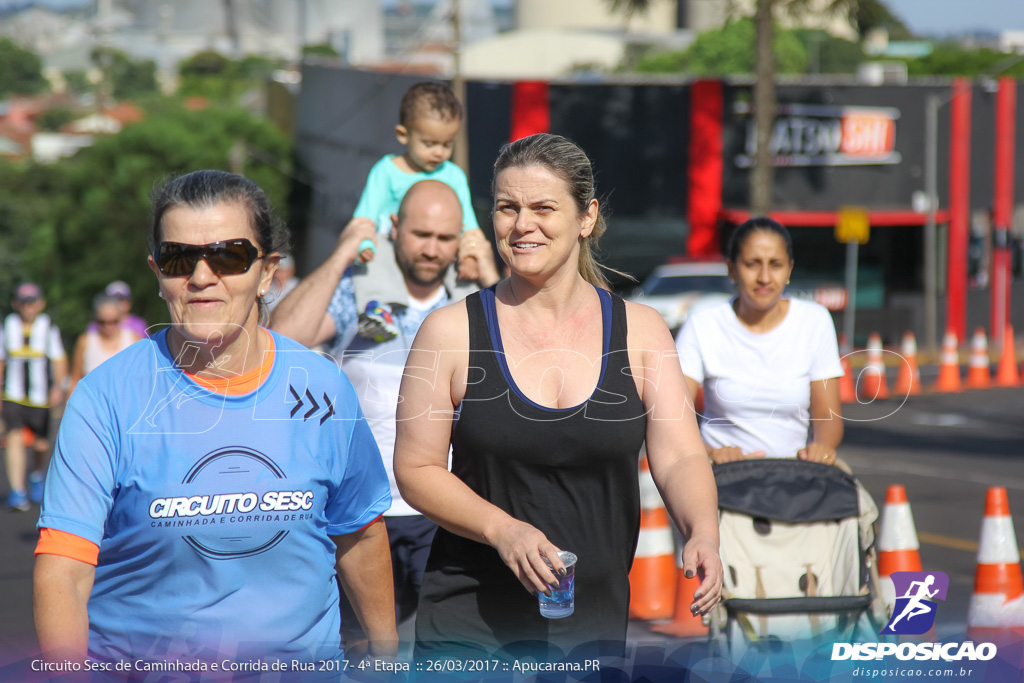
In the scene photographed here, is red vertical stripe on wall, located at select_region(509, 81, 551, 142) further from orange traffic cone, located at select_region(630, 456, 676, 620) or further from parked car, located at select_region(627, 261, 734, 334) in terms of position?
orange traffic cone, located at select_region(630, 456, 676, 620)

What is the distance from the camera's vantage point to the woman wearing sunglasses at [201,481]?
97.3 inches

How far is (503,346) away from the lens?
9.70ft

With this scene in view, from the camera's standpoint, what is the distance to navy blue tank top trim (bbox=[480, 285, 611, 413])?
2855mm

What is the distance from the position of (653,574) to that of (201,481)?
4.42 metres

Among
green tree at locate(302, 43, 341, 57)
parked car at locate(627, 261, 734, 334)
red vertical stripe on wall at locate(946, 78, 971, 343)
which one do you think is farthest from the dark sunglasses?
green tree at locate(302, 43, 341, 57)

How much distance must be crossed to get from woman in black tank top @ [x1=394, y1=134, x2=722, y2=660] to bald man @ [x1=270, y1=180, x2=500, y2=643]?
1.30 metres

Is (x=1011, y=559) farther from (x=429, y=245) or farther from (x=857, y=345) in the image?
(x=857, y=345)

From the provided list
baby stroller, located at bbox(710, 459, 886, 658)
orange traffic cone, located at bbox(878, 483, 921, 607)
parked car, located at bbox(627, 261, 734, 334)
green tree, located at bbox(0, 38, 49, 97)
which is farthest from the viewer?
green tree, located at bbox(0, 38, 49, 97)

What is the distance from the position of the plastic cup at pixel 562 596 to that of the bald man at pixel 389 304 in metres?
1.61

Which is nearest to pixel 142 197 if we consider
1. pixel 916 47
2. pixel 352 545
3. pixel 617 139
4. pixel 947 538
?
pixel 617 139

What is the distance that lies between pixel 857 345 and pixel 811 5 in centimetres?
798

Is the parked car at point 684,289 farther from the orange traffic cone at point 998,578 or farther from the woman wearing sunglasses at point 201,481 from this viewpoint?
the woman wearing sunglasses at point 201,481

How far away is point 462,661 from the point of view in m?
2.86

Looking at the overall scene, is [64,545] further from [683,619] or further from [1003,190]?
[1003,190]
